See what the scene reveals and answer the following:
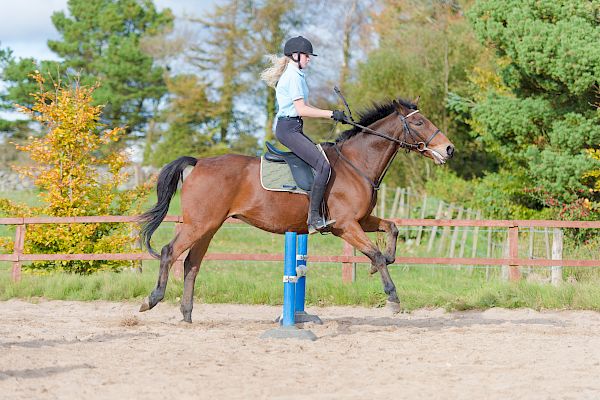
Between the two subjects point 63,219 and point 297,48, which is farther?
point 63,219

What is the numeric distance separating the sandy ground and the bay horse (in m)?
0.96

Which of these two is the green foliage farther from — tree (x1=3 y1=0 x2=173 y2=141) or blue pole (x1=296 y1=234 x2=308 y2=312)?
tree (x1=3 y1=0 x2=173 y2=141)

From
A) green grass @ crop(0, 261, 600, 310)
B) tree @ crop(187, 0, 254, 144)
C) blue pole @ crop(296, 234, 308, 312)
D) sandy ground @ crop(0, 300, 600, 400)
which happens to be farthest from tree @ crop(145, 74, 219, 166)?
blue pole @ crop(296, 234, 308, 312)

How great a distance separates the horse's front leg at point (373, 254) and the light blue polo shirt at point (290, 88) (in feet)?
4.41

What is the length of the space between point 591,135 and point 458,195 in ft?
24.9

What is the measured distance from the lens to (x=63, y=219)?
11.9 metres

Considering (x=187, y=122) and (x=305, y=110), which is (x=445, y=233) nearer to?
(x=305, y=110)

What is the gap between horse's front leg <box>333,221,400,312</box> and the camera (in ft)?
26.3

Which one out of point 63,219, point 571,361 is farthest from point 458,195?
point 571,361

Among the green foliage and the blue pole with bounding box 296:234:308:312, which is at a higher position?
the green foliage

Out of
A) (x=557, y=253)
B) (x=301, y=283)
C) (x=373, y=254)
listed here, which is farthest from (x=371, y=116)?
(x=557, y=253)

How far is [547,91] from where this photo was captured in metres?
17.4

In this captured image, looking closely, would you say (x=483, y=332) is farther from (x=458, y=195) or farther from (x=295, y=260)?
(x=458, y=195)

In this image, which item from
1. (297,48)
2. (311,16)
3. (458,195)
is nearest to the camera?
(297,48)
